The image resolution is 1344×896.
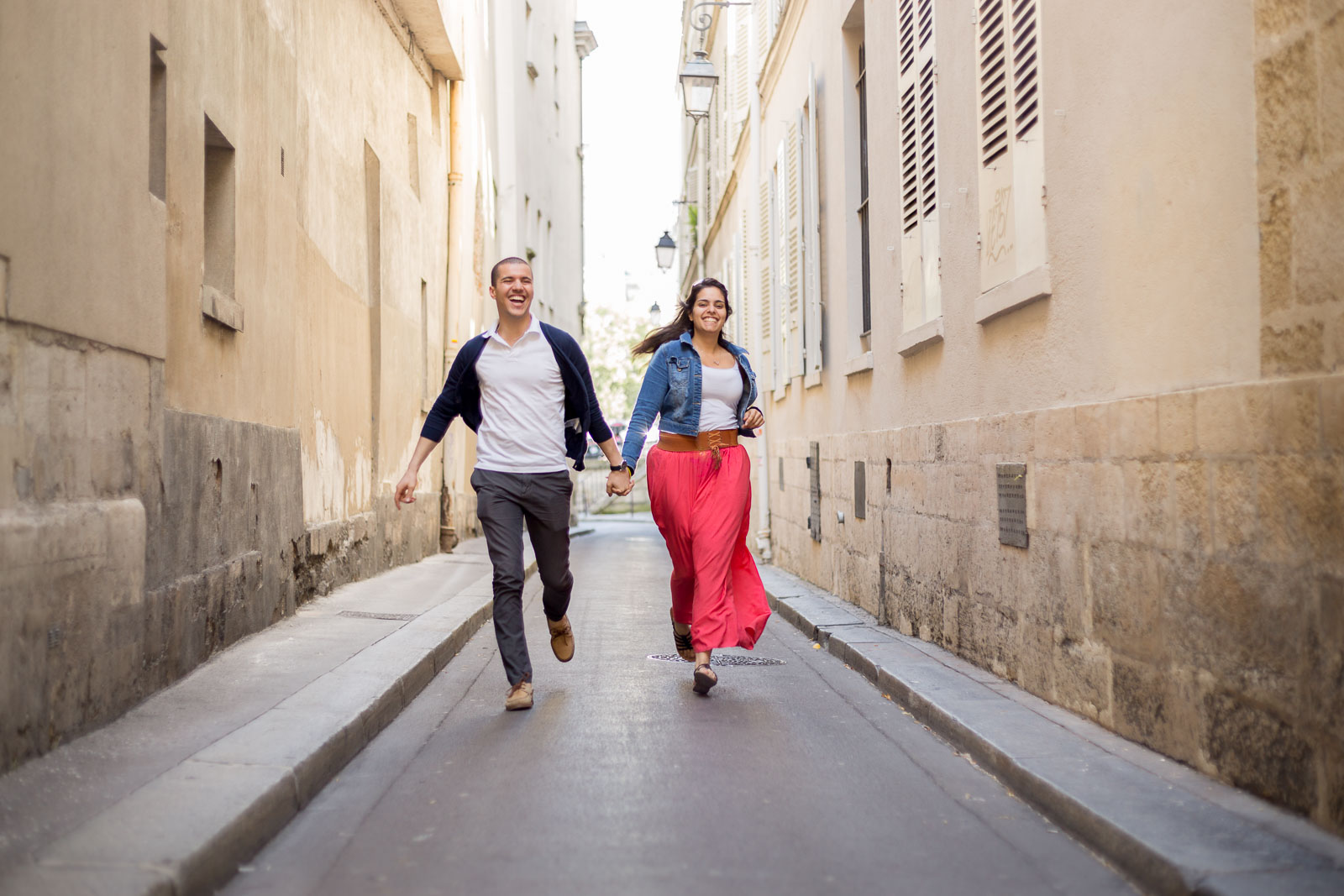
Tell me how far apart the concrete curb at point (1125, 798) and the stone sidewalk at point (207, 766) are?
2.34 m

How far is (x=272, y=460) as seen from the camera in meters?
8.29

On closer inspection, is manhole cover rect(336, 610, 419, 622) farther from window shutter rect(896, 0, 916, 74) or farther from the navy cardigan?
window shutter rect(896, 0, 916, 74)

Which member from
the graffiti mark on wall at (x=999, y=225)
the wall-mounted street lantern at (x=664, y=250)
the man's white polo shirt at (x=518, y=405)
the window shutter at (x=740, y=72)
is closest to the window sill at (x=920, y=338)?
the graffiti mark on wall at (x=999, y=225)

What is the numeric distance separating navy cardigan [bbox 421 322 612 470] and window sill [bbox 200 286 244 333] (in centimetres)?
136

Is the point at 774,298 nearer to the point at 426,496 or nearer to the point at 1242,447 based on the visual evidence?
the point at 426,496

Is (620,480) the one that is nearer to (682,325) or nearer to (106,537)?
(682,325)

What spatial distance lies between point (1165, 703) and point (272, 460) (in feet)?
18.5

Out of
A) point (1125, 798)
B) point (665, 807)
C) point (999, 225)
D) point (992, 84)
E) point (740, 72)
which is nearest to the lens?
point (1125, 798)

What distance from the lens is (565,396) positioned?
643cm

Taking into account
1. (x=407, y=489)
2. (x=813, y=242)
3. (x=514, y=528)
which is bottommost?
(x=514, y=528)

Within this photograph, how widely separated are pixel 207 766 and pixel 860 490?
6379 mm

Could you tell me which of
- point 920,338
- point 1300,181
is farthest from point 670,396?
point 1300,181

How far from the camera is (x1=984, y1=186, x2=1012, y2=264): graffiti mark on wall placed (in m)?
6.50

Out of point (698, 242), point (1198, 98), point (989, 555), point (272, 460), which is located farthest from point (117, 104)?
point (698, 242)
